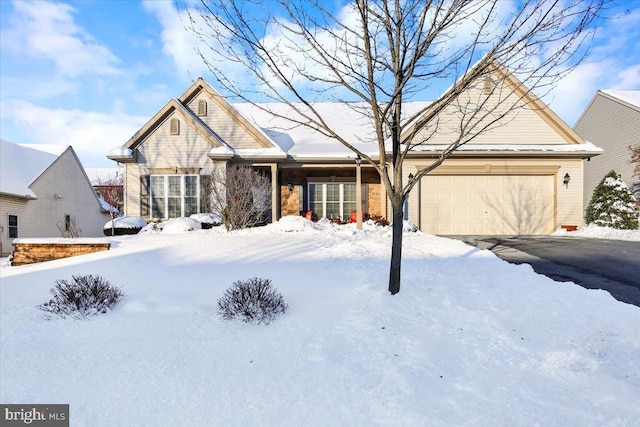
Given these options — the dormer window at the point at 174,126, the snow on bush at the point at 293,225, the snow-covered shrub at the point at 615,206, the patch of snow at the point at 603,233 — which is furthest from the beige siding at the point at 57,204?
the snow-covered shrub at the point at 615,206

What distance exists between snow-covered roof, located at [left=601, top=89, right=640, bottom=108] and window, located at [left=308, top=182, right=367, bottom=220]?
16.0 meters

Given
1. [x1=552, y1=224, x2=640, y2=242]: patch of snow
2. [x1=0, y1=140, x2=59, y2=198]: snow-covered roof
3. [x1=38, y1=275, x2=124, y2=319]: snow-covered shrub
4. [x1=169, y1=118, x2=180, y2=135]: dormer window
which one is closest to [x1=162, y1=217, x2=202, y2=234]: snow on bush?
[x1=169, y1=118, x2=180, y2=135]: dormer window

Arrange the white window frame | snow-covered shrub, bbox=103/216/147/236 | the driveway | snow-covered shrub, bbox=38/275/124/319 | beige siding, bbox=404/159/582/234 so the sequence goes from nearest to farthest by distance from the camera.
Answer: snow-covered shrub, bbox=38/275/124/319 < the driveway < snow-covered shrub, bbox=103/216/147/236 < beige siding, bbox=404/159/582/234 < the white window frame

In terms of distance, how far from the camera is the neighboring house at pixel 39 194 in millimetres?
16203

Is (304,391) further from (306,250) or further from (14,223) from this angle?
(14,223)

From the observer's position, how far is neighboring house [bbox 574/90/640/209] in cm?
1827

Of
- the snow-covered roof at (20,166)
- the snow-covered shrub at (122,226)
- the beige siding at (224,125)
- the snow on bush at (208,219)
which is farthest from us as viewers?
the snow-covered roof at (20,166)

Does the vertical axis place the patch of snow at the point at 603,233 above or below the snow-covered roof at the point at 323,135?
below

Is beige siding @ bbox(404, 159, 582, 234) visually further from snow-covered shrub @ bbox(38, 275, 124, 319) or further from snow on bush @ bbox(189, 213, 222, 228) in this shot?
snow-covered shrub @ bbox(38, 275, 124, 319)

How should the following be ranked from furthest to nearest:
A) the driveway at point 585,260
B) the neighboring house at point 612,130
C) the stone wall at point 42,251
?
the neighboring house at point 612,130 → the stone wall at point 42,251 → the driveway at point 585,260

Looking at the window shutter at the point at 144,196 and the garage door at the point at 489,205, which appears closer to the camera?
the garage door at the point at 489,205

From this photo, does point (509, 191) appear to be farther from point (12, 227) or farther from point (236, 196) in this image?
point (12, 227)

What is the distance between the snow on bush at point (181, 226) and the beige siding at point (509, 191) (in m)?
7.99

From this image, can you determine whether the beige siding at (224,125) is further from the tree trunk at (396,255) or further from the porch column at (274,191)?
the tree trunk at (396,255)
